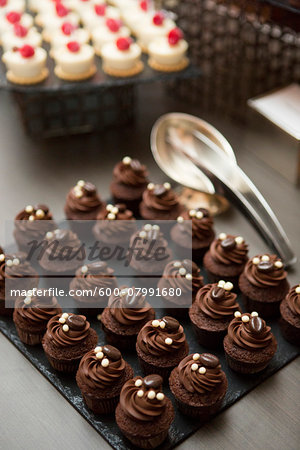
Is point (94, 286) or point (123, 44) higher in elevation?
point (123, 44)

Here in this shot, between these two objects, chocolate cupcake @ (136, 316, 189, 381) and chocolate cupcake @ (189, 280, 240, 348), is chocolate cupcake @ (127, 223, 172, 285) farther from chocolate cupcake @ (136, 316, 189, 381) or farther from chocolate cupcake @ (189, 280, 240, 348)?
chocolate cupcake @ (136, 316, 189, 381)

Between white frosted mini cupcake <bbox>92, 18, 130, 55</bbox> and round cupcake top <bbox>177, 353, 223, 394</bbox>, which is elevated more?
white frosted mini cupcake <bbox>92, 18, 130, 55</bbox>

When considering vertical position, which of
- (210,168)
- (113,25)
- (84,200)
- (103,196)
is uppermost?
(113,25)

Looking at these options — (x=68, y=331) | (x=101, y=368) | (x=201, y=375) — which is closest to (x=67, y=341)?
(x=68, y=331)

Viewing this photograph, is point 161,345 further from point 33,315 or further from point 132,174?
point 132,174

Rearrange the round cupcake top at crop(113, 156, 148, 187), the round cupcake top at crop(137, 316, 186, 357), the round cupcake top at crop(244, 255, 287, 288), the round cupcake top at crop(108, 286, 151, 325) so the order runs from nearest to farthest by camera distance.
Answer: the round cupcake top at crop(137, 316, 186, 357) → the round cupcake top at crop(108, 286, 151, 325) → the round cupcake top at crop(244, 255, 287, 288) → the round cupcake top at crop(113, 156, 148, 187)

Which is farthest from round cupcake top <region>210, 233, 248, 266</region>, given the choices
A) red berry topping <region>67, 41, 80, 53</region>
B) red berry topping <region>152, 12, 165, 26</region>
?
red berry topping <region>152, 12, 165, 26</region>

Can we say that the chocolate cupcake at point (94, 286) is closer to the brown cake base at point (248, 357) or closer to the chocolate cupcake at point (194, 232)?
the chocolate cupcake at point (194, 232)
